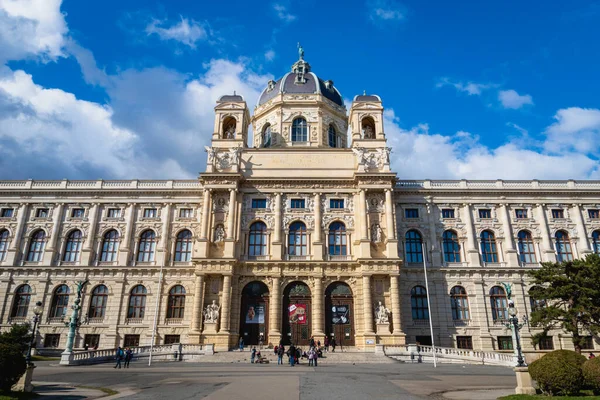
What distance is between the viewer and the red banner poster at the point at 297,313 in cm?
4131

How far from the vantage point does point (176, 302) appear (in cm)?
4406

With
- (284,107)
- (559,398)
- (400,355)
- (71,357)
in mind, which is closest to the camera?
(559,398)

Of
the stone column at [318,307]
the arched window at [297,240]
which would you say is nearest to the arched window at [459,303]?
the stone column at [318,307]

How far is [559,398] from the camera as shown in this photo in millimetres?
14289

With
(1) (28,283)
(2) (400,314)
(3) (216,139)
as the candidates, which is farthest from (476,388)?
(1) (28,283)

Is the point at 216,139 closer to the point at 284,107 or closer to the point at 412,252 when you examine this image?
the point at 284,107

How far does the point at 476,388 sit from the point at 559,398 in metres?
4.84

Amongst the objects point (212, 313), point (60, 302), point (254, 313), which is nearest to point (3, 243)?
point (60, 302)

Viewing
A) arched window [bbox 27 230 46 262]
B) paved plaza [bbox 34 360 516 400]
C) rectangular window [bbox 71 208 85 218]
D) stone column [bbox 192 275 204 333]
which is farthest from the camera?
rectangular window [bbox 71 208 85 218]

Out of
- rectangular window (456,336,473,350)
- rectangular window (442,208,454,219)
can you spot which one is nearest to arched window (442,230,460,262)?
rectangular window (442,208,454,219)

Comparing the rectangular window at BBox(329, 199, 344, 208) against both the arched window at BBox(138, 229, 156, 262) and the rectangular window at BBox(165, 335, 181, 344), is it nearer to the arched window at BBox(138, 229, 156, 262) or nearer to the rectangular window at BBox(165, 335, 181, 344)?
the arched window at BBox(138, 229, 156, 262)

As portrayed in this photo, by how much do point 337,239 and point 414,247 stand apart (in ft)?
28.9

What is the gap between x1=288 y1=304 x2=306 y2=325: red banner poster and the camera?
41.3 metres

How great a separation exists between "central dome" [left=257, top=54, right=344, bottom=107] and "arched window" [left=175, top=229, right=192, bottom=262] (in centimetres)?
2283
